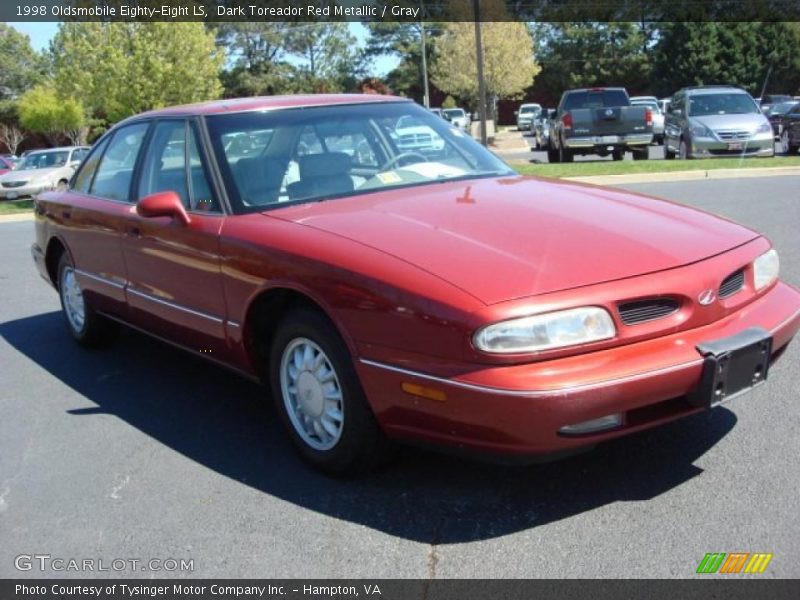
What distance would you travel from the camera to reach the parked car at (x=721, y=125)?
16391 mm

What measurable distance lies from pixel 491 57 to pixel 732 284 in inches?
1581

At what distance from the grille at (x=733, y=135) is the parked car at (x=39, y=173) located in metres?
14.1

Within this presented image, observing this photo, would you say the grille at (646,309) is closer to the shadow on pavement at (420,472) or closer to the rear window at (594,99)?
the shadow on pavement at (420,472)

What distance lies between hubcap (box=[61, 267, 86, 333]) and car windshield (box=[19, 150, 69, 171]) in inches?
667

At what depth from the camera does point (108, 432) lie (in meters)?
4.29

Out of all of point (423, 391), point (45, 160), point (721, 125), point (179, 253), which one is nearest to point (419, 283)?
point (423, 391)

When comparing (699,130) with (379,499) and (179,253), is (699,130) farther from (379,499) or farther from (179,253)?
(379,499)

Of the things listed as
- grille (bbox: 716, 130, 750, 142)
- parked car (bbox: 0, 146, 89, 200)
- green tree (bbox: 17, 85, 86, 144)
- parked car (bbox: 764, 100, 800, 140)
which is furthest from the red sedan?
green tree (bbox: 17, 85, 86, 144)

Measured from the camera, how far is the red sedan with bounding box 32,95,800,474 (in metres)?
2.88

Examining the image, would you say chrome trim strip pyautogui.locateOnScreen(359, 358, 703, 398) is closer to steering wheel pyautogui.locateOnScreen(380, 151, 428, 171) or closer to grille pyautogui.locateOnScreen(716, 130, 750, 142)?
steering wheel pyautogui.locateOnScreen(380, 151, 428, 171)

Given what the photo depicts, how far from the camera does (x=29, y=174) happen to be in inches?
813
